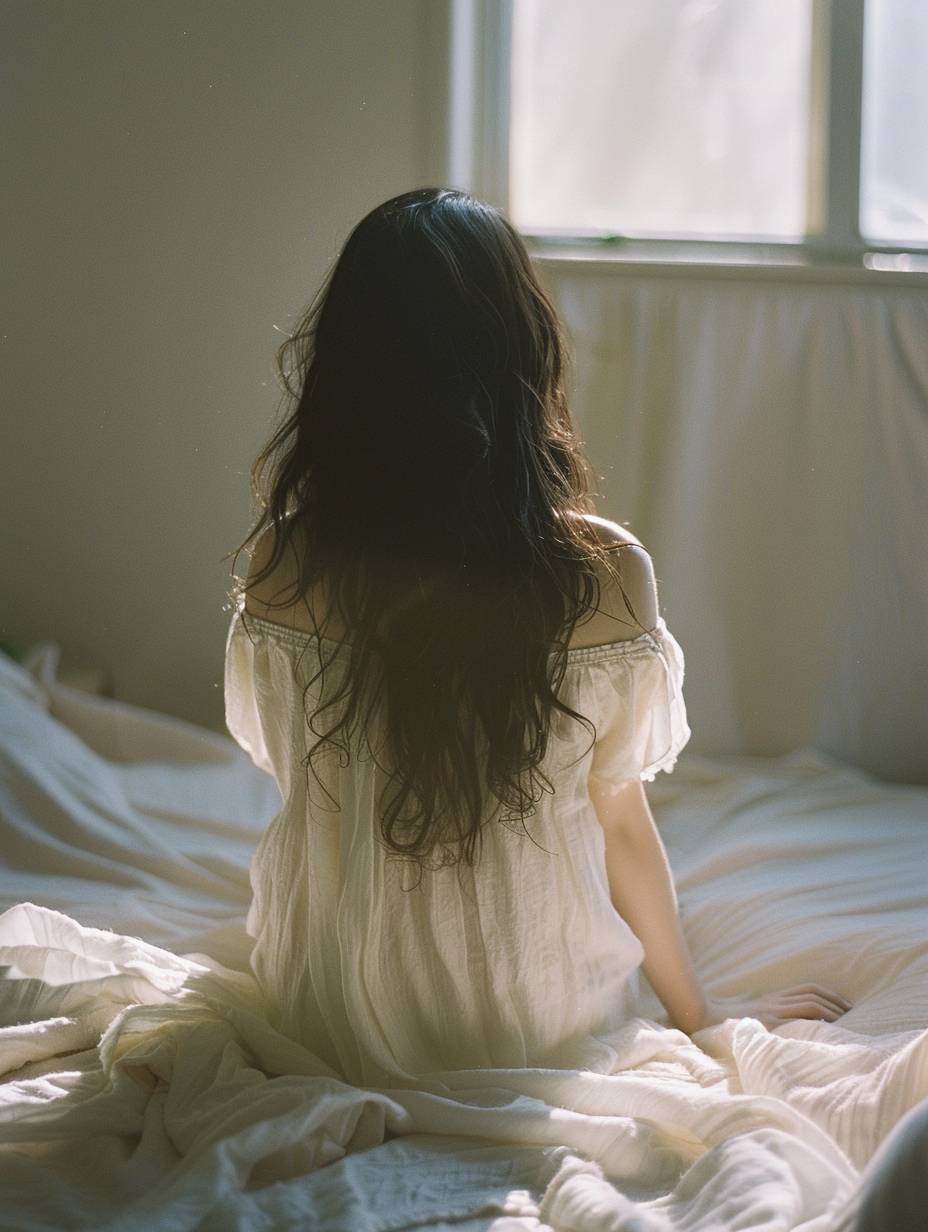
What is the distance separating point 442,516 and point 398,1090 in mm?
421

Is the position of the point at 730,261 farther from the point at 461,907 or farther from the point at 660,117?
the point at 461,907

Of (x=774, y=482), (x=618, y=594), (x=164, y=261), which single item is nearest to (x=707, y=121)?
(x=774, y=482)

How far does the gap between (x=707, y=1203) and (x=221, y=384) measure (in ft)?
5.04

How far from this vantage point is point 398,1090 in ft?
3.13

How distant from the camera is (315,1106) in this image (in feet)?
2.91

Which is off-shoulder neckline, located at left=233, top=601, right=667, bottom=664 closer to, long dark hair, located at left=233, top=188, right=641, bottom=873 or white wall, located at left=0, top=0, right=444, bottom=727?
long dark hair, located at left=233, top=188, right=641, bottom=873

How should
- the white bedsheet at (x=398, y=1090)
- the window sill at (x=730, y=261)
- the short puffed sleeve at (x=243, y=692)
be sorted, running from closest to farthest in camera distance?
the white bedsheet at (x=398, y=1090) < the short puffed sleeve at (x=243, y=692) < the window sill at (x=730, y=261)

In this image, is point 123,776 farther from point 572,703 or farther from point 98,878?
point 572,703

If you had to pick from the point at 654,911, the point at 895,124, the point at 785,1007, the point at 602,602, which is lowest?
the point at 785,1007

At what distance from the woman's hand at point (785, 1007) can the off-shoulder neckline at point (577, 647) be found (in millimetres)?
361

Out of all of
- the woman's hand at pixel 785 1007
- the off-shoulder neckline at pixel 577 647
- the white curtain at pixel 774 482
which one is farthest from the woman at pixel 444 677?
the white curtain at pixel 774 482

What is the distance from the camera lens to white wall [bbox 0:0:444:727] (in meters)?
1.94

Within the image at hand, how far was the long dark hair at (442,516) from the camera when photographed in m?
0.93

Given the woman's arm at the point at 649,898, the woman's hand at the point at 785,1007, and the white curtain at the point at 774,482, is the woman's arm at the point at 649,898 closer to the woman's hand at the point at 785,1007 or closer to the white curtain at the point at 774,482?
the woman's hand at the point at 785,1007
